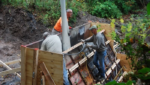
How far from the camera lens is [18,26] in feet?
26.7

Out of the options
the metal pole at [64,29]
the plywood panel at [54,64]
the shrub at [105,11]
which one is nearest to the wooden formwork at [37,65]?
the plywood panel at [54,64]

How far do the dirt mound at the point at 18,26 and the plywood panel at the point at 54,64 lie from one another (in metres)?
5.46

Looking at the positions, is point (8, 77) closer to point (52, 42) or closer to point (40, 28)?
point (52, 42)

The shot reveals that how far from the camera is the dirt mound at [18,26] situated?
800 centimetres

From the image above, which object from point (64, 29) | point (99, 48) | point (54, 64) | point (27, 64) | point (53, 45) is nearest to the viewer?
point (54, 64)

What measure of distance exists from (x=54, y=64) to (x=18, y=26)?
20.5 feet

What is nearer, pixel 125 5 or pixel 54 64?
pixel 54 64

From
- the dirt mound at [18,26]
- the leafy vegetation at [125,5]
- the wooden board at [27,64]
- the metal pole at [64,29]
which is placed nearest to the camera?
the wooden board at [27,64]

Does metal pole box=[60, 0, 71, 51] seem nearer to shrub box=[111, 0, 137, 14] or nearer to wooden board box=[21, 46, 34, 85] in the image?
wooden board box=[21, 46, 34, 85]

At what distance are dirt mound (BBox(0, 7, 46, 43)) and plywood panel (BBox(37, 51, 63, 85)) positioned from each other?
5459mm

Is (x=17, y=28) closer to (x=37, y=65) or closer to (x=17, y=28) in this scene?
(x=17, y=28)

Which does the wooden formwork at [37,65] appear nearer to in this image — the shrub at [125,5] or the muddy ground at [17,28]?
the muddy ground at [17,28]

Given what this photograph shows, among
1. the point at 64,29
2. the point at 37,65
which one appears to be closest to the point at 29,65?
the point at 37,65

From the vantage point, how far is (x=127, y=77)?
1.51 metres
